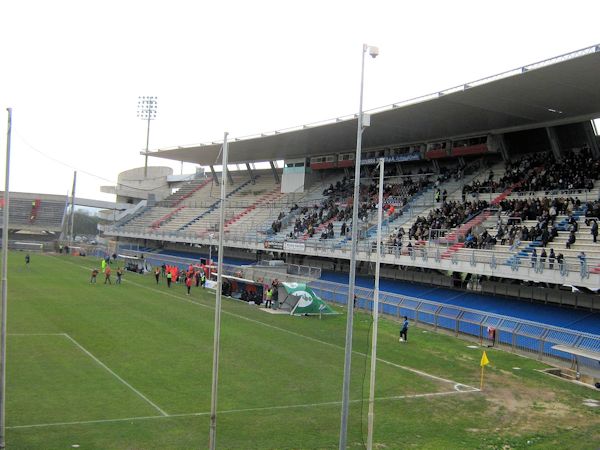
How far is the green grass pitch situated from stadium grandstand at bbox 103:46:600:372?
5.05m

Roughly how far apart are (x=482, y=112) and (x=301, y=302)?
16170 mm

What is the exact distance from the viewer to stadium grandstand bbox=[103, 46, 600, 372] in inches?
1138

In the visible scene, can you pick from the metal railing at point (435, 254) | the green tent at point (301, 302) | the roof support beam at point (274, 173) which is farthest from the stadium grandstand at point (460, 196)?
the green tent at point (301, 302)

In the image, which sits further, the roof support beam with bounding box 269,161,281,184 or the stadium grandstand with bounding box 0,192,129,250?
the stadium grandstand with bounding box 0,192,129,250

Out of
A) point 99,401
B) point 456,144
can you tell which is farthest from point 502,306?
point 99,401

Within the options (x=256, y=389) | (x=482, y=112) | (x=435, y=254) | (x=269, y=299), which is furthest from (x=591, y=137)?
(x=256, y=389)

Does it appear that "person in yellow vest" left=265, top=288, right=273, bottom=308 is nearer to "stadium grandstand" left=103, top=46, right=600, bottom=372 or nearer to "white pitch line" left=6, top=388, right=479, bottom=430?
"stadium grandstand" left=103, top=46, right=600, bottom=372

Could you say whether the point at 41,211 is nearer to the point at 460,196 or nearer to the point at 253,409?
the point at 460,196

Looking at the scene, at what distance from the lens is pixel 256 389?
17047mm

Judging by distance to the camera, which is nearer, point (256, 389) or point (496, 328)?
point (256, 389)

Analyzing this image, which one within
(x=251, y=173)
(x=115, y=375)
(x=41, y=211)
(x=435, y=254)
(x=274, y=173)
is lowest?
(x=115, y=375)

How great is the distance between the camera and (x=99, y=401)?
591 inches

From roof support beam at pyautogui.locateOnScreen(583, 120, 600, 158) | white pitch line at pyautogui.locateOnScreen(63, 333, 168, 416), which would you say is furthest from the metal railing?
white pitch line at pyautogui.locateOnScreen(63, 333, 168, 416)

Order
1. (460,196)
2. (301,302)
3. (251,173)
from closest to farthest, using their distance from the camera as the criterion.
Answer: (301,302) < (460,196) < (251,173)
